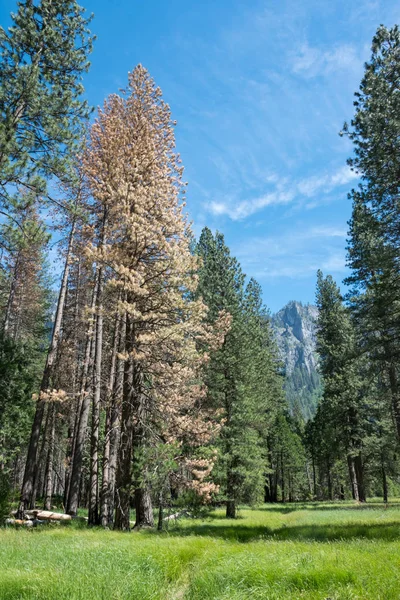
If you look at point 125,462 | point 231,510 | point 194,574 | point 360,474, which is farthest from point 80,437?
point 360,474

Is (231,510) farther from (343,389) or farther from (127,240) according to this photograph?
(127,240)

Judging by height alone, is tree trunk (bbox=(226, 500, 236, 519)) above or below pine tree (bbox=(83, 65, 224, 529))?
below

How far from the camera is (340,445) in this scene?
2809cm

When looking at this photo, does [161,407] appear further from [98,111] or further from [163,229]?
[98,111]

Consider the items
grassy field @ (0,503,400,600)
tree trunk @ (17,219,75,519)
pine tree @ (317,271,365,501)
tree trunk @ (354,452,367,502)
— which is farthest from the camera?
tree trunk @ (354,452,367,502)

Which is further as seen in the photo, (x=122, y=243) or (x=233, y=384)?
(x=233, y=384)

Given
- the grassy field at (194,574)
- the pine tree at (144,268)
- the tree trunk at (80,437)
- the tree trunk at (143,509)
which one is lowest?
the tree trunk at (143,509)

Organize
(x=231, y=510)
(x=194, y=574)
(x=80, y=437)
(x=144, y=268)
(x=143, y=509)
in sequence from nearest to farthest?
(x=194, y=574), (x=144, y=268), (x=143, y=509), (x=80, y=437), (x=231, y=510)

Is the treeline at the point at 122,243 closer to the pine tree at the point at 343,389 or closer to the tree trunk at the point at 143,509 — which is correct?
the tree trunk at the point at 143,509

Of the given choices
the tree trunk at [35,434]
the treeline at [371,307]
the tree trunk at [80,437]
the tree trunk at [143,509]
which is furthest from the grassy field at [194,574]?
the treeline at [371,307]

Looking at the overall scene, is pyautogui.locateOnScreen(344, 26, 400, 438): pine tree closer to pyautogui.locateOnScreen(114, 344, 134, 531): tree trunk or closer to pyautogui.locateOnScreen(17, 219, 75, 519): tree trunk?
pyautogui.locateOnScreen(114, 344, 134, 531): tree trunk

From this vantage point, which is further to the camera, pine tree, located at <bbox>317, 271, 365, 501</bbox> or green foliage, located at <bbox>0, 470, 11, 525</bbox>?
pine tree, located at <bbox>317, 271, 365, 501</bbox>

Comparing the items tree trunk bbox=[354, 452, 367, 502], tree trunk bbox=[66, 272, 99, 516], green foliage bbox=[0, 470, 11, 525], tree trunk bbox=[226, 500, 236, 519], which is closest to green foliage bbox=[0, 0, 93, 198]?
tree trunk bbox=[66, 272, 99, 516]

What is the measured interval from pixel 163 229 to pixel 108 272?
4.78 metres
